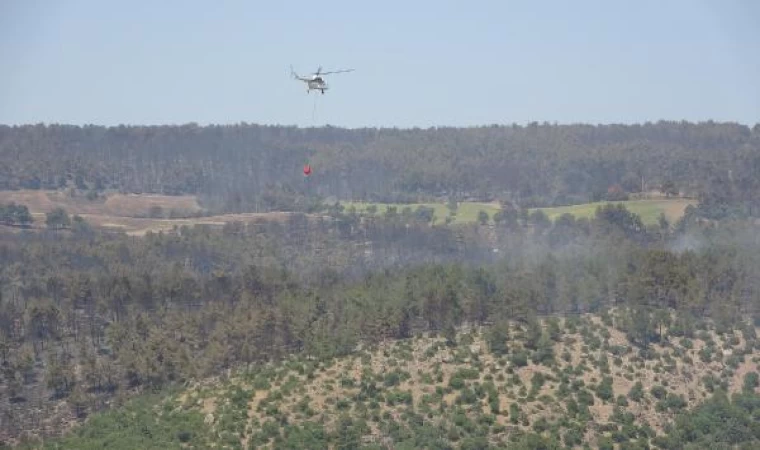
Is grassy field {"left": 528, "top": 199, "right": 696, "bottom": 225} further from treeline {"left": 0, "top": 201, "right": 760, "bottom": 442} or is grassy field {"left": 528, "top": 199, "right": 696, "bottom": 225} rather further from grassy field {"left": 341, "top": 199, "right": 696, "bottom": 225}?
treeline {"left": 0, "top": 201, "right": 760, "bottom": 442}

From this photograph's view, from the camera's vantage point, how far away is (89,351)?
3740 inches

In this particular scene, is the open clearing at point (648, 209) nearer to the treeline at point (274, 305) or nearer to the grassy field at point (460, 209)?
the grassy field at point (460, 209)

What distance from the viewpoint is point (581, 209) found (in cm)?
17562

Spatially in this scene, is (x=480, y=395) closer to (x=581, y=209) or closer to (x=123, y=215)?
(x=581, y=209)

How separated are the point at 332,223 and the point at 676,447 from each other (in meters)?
110

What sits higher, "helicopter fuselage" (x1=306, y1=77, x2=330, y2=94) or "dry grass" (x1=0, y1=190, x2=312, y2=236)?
"helicopter fuselage" (x1=306, y1=77, x2=330, y2=94)

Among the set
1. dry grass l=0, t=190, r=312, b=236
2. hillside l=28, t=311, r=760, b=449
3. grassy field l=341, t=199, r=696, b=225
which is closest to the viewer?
hillside l=28, t=311, r=760, b=449

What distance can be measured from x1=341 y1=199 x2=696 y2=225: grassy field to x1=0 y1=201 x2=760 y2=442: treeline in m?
28.0

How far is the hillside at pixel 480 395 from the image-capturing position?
2616 inches

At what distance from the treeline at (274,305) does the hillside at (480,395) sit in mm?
2289

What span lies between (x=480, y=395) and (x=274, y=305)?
30.6 meters

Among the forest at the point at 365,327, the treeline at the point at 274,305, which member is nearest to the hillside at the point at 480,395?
the forest at the point at 365,327

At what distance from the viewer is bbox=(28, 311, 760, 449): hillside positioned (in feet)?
218

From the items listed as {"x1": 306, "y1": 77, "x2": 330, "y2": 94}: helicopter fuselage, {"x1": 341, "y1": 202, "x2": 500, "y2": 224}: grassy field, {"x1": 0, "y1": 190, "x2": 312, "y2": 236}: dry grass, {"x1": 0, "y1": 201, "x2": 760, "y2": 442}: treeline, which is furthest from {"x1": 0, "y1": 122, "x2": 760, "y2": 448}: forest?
{"x1": 341, "y1": 202, "x2": 500, "y2": 224}: grassy field
